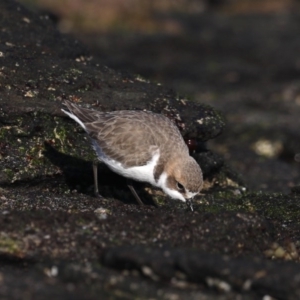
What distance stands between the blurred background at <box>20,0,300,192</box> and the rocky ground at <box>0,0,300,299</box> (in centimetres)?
8

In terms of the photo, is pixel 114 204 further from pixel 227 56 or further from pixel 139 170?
pixel 227 56

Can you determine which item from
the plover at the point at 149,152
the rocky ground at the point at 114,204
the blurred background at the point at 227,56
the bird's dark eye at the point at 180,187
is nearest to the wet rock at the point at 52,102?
the rocky ground at the point at 114,204

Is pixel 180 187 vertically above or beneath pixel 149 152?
beneath

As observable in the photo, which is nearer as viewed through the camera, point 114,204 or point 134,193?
point 114,204

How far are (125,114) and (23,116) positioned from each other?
1.05m

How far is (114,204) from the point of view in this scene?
733 cm

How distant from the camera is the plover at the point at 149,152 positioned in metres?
7.19

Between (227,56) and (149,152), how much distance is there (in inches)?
537

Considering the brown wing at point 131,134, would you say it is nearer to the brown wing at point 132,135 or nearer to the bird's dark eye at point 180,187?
the brown wing at point 132,135

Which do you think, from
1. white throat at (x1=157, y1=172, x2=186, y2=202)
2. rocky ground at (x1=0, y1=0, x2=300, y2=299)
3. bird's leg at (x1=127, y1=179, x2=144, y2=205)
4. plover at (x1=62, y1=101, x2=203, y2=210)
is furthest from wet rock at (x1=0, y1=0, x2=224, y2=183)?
white throat at (x1=157, y1=172, x2=186, y2=202)

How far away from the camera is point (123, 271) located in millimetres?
5203

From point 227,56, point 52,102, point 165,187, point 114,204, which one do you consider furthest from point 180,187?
point 227,56

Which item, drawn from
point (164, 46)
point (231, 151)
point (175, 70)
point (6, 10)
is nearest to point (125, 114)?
point (6, 10)

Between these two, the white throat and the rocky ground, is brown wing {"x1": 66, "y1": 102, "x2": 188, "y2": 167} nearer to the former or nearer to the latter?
the white throat
